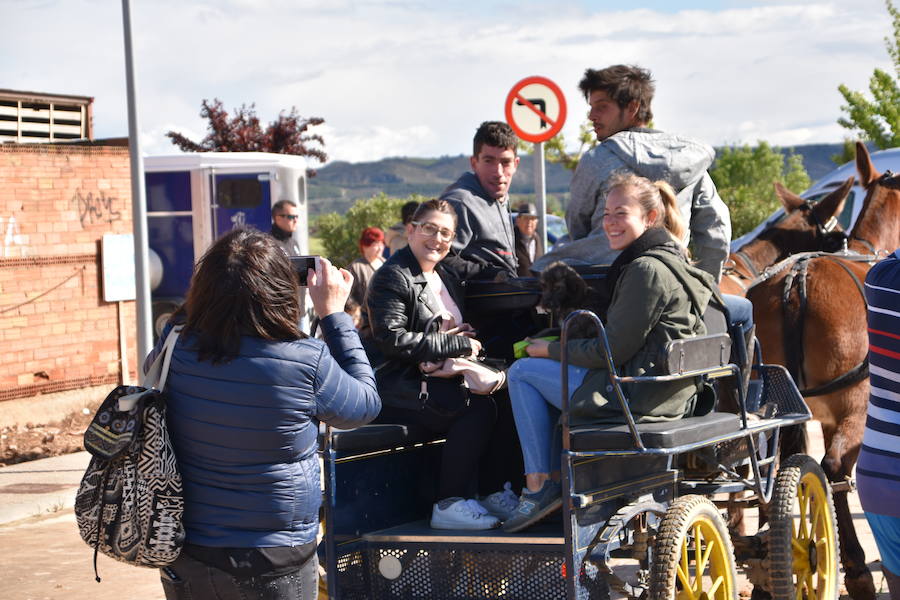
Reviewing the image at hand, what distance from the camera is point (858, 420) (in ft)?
23.1

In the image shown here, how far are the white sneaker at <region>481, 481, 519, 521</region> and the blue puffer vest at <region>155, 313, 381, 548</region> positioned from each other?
1699 mm

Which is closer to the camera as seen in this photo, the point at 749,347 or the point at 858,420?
the point at 749,347

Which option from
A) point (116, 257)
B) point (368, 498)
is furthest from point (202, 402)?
point (116, 257)

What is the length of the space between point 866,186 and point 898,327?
5943 mm

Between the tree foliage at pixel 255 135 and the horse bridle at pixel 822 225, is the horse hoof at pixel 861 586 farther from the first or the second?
the tree foliage at pixel 255 135

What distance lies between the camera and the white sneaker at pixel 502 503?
17.1 feet

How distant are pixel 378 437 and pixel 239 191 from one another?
13.5 meters

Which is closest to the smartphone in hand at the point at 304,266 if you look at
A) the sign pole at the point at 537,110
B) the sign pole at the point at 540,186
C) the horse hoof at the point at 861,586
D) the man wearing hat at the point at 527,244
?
the horse hoof at the point at 861,586

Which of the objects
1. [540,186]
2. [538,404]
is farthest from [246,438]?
[540,186]

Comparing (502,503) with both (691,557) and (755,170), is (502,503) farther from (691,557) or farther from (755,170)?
(755,170)

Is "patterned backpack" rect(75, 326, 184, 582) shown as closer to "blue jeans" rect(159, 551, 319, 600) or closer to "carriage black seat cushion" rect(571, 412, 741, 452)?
"blue jeans" rect(159, 551, 319, 600)

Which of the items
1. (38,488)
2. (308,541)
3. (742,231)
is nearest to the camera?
(308,541)

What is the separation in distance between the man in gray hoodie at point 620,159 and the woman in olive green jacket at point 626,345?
0.37 meters

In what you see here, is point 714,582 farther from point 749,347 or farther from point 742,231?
point 742,231
